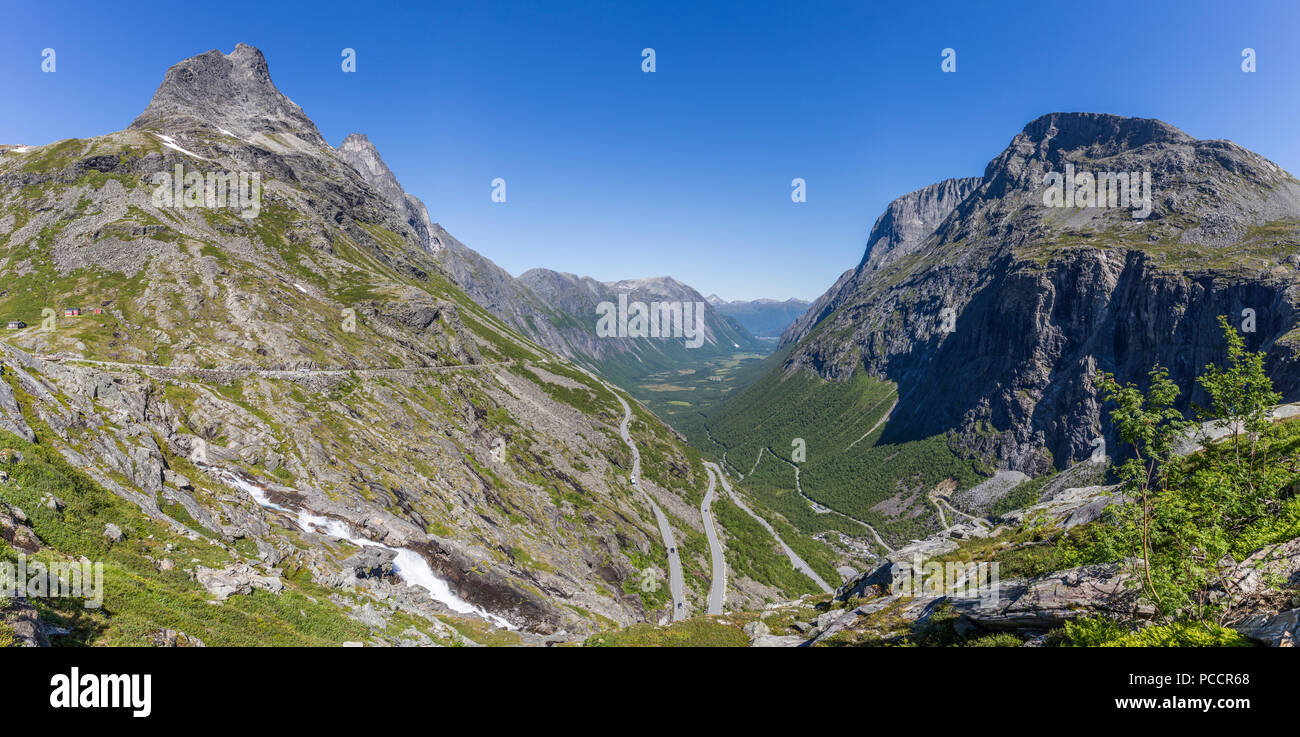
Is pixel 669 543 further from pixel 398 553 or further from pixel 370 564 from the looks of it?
pixel 370 564

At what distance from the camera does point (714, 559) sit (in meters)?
114

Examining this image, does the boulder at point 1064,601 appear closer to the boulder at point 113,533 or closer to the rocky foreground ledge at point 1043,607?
the rocky foreground ledge at point 1043,607

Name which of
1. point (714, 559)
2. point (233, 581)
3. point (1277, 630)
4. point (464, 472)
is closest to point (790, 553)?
point (714, 559)

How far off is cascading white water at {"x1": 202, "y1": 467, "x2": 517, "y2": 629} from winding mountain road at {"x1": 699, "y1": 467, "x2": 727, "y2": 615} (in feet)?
177

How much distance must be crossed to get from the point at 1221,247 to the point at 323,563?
942 ft

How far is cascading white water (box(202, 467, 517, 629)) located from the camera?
42.9 meters

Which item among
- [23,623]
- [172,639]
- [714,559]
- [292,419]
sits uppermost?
[23,623]

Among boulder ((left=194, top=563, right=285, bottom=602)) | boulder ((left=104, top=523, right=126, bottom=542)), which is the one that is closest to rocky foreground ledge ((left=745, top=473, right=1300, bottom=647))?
boulder ((left=194, top=563, right=285, bottom=602))

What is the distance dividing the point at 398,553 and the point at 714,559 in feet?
274

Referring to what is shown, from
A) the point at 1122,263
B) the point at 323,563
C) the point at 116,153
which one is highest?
the point at 116,153
